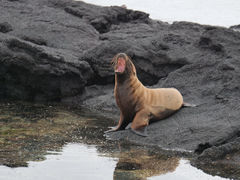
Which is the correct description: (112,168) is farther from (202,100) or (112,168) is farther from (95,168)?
(202,100)

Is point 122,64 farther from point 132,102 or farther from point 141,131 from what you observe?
point 141,131

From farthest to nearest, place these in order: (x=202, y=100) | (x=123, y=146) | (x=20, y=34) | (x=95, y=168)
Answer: (x=20, y=34), (x=202, y=100), (x=123, y=146), (x=95, y=168)

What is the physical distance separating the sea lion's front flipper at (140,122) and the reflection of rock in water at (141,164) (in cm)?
93

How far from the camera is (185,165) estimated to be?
5.87 m

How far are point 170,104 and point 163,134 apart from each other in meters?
0.96

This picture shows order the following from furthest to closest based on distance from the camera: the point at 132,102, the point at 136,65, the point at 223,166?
the point at 136,65 < the point at 132,102 < the point at 223,166

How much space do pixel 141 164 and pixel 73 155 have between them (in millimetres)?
Answer: 895

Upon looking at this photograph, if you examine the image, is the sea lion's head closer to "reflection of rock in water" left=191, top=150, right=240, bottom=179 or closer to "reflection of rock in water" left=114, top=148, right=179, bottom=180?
"reflection of rock in water" left=114, top=148, right=179, bottom=180

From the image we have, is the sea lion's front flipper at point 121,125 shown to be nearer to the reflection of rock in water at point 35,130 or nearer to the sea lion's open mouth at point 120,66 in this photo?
the reflection of rock in water at point 35,130

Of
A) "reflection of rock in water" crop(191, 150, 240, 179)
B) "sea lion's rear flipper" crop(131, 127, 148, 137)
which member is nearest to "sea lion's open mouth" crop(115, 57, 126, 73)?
"sea lion's rear flipper" crop(131, 127, 148, 137)

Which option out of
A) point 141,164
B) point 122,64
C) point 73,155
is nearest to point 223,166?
point 141,164

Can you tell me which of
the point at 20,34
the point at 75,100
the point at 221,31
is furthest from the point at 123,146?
the point at 20,34

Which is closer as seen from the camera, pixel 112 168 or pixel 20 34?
pixel 112 168

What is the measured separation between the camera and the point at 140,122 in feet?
25.0
